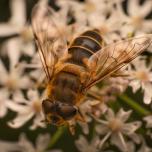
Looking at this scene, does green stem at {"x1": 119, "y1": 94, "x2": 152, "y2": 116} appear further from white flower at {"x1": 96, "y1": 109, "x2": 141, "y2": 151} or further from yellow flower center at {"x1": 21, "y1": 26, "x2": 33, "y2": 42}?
yellow flower center at {"x1": 21, "y1": 26, "x2": 33, "y2": 42}

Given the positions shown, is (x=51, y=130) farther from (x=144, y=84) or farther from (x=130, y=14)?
(x=130, y=14)

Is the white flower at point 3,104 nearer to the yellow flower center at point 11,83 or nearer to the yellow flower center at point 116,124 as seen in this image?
the yellow flower center at point 11,83

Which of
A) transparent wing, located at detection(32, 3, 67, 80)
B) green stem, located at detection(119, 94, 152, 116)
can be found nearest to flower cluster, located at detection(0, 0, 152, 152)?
green stem, located at detection(119, 94, 152, 116)

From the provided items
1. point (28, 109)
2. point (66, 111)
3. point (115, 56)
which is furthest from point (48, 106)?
point (28, 109)

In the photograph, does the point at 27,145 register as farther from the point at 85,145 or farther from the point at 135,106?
the point at 135,106

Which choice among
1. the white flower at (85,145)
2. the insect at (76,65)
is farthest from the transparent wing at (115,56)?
the white flower at (85,145)
